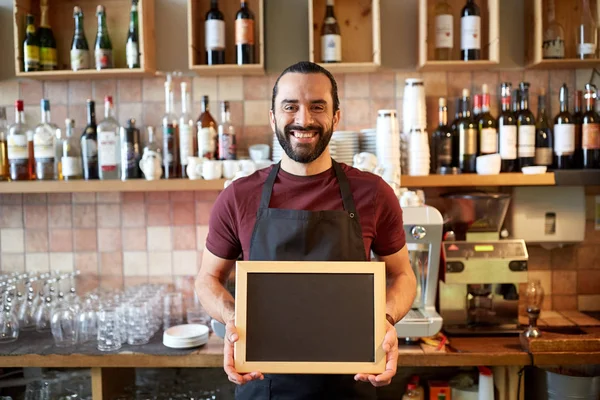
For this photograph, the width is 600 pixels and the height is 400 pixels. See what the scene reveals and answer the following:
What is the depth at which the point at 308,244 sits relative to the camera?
5.09 ft

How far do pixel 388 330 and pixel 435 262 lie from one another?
3.05 feet

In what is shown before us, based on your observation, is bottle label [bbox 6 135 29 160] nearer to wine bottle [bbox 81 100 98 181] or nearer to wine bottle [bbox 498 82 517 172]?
wine bottle [bbox 81 100 98 181]

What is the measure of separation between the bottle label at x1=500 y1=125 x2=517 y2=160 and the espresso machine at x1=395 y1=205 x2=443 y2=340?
584 millimetres

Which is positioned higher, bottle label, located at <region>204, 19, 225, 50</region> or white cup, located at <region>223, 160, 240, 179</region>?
bottle label, located at <region>204, 19, 225, 50</region>

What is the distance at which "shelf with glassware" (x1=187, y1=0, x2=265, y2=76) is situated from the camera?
254 centimetres

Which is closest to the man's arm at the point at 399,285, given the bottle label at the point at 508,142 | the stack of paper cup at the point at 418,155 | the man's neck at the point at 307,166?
the man's neck at the point at 307,166

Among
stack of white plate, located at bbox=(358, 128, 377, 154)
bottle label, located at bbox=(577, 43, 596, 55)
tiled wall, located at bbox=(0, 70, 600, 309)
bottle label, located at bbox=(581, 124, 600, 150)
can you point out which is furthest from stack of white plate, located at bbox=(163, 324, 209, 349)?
bottle label, located at bbox=(577, 43, 596, 55)

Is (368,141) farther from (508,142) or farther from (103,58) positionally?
(103,58)

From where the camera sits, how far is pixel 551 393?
7.43 feet

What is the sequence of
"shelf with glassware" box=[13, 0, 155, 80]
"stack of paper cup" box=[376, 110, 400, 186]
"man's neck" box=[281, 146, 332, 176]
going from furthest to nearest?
"shelf with glassware" box=[13, 0, 155, 80] < "stack of paper cup" box=[376, 110, 400, 186] < "man's neck" box=[281, 146, 332, 176]

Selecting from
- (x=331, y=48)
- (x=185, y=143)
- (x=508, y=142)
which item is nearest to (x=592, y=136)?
(x=508, y=142)

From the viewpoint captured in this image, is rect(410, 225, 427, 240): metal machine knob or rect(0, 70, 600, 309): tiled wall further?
rect(0, 70, 600, 309): tiled wall

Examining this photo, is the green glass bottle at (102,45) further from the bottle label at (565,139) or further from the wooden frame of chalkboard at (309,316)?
the bottle label at (565,139)

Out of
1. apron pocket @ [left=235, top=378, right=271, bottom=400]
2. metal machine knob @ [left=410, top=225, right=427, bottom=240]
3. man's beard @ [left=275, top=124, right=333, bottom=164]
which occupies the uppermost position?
man's beard @ [left=275, top=124, right=333, bottom=164]
